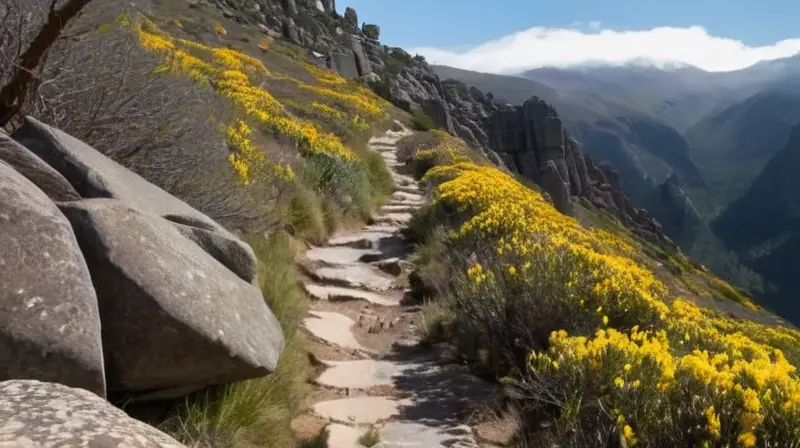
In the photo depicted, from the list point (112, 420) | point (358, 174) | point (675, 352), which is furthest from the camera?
point (358, 174)

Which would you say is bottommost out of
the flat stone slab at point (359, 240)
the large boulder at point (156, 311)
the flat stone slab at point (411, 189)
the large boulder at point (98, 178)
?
the flat stone slab at point (359, 240)

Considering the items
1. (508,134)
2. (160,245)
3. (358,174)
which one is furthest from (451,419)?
(508,134)

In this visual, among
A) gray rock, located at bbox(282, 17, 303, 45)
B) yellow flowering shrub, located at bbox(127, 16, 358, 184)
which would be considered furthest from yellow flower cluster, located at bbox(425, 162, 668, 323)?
gray rock, located at bbox(282, 17, 303, 45)

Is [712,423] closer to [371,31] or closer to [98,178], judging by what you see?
[98,178]

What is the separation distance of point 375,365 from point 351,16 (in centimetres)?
10134

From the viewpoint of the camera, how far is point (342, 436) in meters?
4.62

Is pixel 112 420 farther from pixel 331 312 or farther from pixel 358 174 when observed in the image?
pixel 358 174

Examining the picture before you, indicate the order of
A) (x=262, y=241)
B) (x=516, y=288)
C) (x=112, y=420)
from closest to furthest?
(x=112, y=420) < (x=516, y=288) < (x=262, y=241)

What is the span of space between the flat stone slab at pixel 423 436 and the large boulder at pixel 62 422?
99.0 inches

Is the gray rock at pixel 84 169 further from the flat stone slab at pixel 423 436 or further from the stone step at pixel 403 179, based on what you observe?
the stone step at pixel 403 179

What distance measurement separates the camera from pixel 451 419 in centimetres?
511

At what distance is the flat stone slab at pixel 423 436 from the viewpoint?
181 inches

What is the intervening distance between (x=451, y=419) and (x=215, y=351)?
Result: 2.20 m

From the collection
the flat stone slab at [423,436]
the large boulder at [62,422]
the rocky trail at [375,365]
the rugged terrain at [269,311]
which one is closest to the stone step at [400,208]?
the rugged terrain at [269,311]
